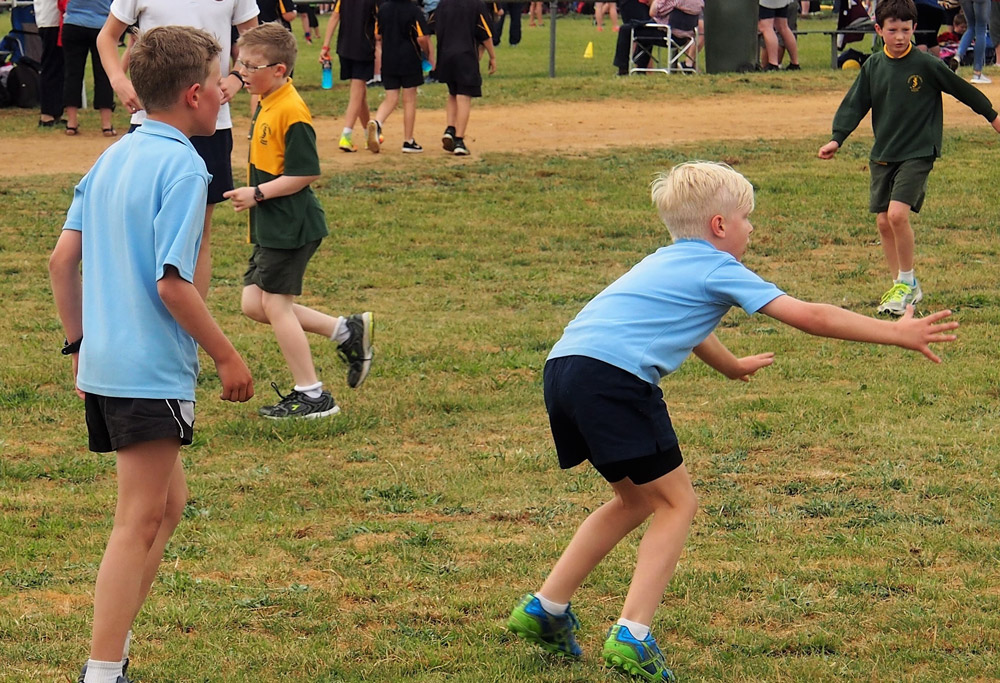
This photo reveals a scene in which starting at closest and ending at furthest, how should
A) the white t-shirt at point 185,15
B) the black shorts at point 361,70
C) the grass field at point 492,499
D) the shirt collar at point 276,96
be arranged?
the grass field at point 492,499 < the shirt collar at point 276,96 < the white t-shirt at point 185,15 < the black shorts at point 361,70

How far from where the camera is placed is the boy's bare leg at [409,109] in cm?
1326

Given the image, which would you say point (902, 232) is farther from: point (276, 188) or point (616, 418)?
point (616, 418)

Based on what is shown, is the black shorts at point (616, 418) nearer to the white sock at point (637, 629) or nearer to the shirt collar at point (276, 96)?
the white sock at point (637, 629)

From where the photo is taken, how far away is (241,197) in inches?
239

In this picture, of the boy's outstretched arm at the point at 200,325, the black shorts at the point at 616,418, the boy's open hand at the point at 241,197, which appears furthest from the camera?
the boy's open hand at the point at 241,197

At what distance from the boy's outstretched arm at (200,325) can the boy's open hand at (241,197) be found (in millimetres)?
2664

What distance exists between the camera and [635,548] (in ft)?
16.0

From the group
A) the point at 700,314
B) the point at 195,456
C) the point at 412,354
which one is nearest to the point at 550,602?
the point at 700,314

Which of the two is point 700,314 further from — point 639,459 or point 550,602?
point 550,602

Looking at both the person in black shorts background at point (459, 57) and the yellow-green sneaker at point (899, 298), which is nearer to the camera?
the yellow-green sneaker at point (899, 298)

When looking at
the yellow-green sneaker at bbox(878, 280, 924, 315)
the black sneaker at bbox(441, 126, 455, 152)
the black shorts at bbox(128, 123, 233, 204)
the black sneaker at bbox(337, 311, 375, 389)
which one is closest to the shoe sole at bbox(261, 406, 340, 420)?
the black sneaker at bbox(337, 311, 375, 389)

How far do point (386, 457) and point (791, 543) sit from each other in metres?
1.87

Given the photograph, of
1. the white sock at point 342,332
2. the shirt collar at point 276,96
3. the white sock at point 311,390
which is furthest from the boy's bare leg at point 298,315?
the shirt collar at point 276,96

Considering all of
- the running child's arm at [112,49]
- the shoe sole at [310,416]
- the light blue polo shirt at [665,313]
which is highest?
the running child's arm at [112,49]
